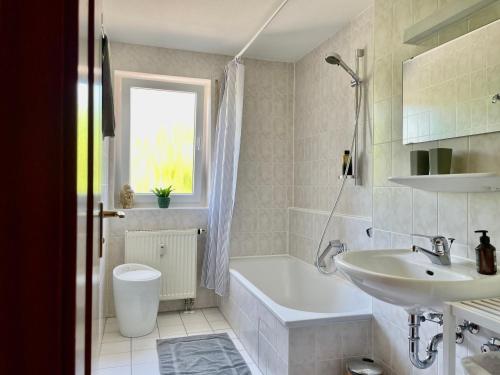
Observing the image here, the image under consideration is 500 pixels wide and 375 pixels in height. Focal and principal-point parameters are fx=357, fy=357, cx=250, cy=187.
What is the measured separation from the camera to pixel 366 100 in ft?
7.95

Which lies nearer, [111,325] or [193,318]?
[111,325]

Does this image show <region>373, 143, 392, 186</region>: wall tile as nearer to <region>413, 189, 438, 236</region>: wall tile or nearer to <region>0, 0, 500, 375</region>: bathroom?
<region>0, 0, 500, 375</region>: bathroom

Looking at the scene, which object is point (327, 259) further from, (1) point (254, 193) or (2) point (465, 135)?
(2) point (465, 135)

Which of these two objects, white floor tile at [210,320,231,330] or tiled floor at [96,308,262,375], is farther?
white floor tile at [210,320,231,330]

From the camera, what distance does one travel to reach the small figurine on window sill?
10.1 ft

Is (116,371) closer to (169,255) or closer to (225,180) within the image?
(169,255)

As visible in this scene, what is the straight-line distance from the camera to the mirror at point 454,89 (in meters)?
1.35

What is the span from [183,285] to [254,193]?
1055 millimetres

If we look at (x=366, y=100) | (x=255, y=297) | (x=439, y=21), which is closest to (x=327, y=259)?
(x=255, y=297)

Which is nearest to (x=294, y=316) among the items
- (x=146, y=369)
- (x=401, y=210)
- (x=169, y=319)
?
(x=401, y=210)

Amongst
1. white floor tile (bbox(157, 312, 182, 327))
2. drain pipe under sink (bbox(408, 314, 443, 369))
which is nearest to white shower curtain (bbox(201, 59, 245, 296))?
white floor tile (bbox(157, 312, 182, 327))

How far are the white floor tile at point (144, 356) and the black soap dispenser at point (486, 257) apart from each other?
2008 millimetres

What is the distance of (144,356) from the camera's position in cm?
242

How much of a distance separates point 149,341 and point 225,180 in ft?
4.51
